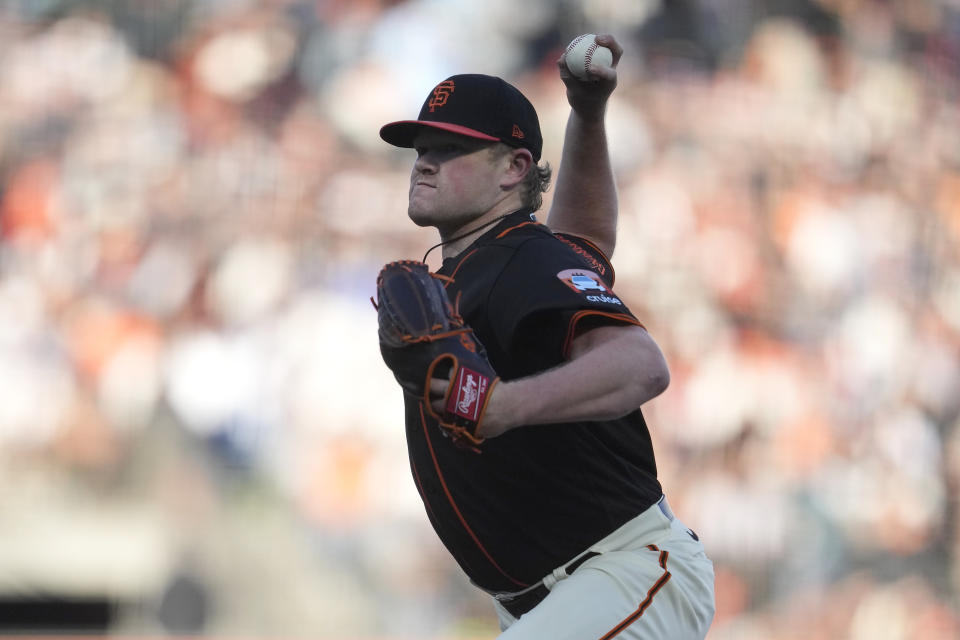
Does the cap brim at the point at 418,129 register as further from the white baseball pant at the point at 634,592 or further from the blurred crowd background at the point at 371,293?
the blurred crowd background at the point at 371,293

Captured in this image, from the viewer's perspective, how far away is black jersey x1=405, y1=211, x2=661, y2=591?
253 centimetres

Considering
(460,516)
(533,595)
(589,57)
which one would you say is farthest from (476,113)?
(533,595)

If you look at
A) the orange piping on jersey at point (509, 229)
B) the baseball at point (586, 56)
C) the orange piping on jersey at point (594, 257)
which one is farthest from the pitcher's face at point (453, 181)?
the baseball at point (586, 56)

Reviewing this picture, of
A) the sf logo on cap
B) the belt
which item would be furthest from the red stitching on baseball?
the belt

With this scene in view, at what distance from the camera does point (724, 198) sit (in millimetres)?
7465

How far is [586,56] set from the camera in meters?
3.14

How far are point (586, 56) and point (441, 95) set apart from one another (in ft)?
1.51

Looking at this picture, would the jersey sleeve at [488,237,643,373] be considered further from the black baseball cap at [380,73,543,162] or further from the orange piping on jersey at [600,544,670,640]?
the orange piping on jersey at [600,544,670,640]

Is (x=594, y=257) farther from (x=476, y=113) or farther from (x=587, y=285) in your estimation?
(x=587, y=285)

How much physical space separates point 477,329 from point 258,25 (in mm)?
4535

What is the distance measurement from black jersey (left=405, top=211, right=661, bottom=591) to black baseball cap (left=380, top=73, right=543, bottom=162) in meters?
0.21

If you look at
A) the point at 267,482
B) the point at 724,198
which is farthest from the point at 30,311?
the point at 724,198

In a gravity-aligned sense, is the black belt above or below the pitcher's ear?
below

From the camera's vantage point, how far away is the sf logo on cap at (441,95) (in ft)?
9.51
